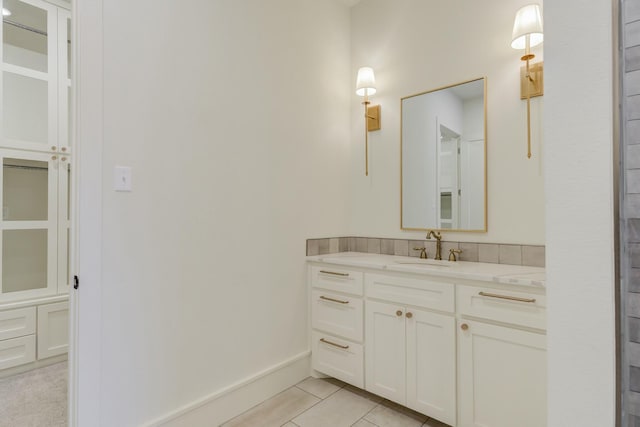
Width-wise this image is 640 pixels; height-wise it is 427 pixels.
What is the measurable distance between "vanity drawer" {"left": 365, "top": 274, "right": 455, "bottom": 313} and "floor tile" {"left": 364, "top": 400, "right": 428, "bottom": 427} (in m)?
0.67

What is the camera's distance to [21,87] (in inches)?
94.9

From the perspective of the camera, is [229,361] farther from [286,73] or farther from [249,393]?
[286,73]

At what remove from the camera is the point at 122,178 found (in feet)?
4.90

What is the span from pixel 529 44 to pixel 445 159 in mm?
784

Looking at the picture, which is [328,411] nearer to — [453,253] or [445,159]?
[453,253]

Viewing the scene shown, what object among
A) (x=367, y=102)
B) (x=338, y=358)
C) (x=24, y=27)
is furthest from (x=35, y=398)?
(x=367, y=102)

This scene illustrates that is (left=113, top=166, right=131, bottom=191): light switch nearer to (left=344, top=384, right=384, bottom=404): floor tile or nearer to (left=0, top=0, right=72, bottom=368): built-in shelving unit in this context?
(left=0, top=0, right=72, bottom=368): built-in shelving unit

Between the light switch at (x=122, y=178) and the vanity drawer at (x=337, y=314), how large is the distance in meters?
1.40

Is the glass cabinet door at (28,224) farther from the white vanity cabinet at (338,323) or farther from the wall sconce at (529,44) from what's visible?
the wall sconce at (529,44)

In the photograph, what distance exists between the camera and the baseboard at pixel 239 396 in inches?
65.9

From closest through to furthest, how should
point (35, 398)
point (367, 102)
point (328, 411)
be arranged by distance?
1. point (328, 411)
2. point (35, 398)
3. point (367, 102)

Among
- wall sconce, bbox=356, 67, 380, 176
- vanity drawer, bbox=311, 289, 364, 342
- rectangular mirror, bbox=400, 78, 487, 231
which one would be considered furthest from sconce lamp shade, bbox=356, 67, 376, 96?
vanity drawer, bbox=311, 289, 364, 342

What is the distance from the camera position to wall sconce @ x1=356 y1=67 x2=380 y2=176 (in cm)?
251

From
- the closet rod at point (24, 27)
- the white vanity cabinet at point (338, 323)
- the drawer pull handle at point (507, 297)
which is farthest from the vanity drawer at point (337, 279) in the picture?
the closet rod at point (24, 27)
